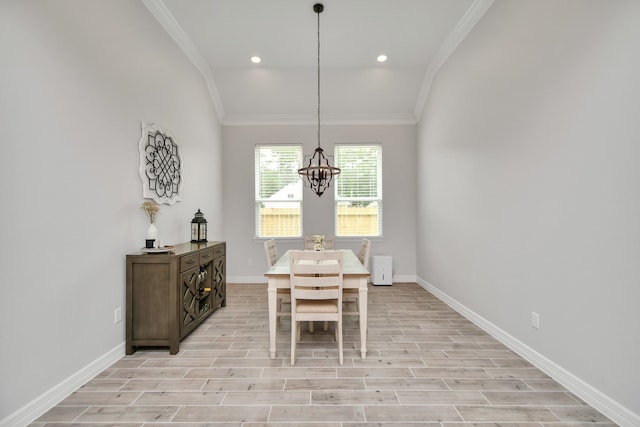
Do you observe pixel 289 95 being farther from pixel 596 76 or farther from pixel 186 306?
pixel 596 76

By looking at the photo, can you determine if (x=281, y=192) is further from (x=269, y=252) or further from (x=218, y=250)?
(x=269, y=252)

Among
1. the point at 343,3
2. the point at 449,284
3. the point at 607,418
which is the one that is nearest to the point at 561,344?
the point at 607,418

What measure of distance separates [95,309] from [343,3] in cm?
370

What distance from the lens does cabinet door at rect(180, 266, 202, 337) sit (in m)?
2.70

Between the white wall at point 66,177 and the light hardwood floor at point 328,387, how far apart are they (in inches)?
16.2

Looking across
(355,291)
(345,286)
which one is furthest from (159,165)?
(355,291)

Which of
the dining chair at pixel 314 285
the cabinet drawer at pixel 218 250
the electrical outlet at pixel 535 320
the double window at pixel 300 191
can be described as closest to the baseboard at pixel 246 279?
the double window at pixel 300 191

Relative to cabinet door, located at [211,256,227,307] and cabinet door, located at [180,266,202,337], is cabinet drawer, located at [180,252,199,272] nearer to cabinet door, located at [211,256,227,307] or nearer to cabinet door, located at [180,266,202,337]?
cabinet door, located at [180,266,202,337]

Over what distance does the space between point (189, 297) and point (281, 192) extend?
2.75 meters

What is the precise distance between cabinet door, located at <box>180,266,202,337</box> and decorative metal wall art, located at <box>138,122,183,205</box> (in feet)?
2.90

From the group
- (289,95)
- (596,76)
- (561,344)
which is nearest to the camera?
(596,76)

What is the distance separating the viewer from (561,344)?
209 cm

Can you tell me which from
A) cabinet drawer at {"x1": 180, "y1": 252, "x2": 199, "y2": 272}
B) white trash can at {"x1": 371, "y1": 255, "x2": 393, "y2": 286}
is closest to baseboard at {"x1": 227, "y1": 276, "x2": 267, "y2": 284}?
white trash can at {"x1": 371, "y1": 255, "x2": 393, "y2": 286}

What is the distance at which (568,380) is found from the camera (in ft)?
6.59
